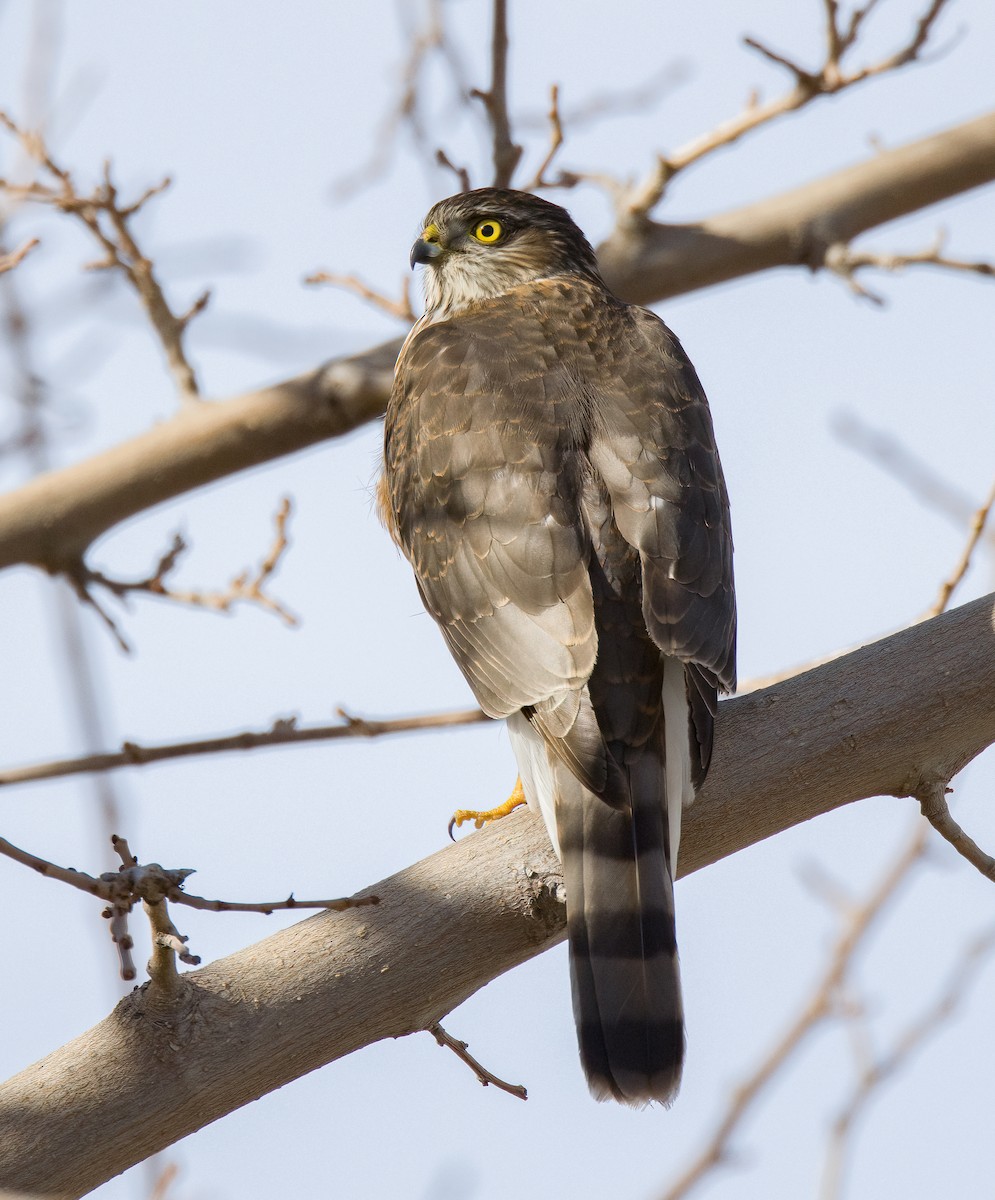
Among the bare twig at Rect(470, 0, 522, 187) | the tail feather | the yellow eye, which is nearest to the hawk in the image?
the tail feather

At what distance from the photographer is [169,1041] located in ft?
8.61

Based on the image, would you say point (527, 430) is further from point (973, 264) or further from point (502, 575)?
point (973, 264)

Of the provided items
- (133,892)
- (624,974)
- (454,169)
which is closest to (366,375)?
(454,169)

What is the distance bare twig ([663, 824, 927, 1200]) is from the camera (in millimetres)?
3770

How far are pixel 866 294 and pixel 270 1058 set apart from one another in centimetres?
305

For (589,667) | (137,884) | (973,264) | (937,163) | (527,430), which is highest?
(937,163)

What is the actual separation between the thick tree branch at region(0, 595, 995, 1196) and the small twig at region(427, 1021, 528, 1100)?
9cm

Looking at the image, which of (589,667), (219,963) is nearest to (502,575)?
(589,667)

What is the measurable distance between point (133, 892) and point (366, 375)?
2.68m

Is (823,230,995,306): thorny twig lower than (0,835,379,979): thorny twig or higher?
higher

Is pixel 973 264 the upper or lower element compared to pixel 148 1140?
upper

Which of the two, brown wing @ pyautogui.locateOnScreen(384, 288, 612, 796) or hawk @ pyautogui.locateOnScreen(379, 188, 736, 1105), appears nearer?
hawk @ pyautogui.locateOnScreen(379, 188, 736, 1105)

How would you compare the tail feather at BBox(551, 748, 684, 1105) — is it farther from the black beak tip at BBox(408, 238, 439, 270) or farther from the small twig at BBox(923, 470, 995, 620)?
the black beak tip at BBox(408, 238, 439, 270)

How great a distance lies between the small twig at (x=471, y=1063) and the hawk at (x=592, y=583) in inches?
6.1
